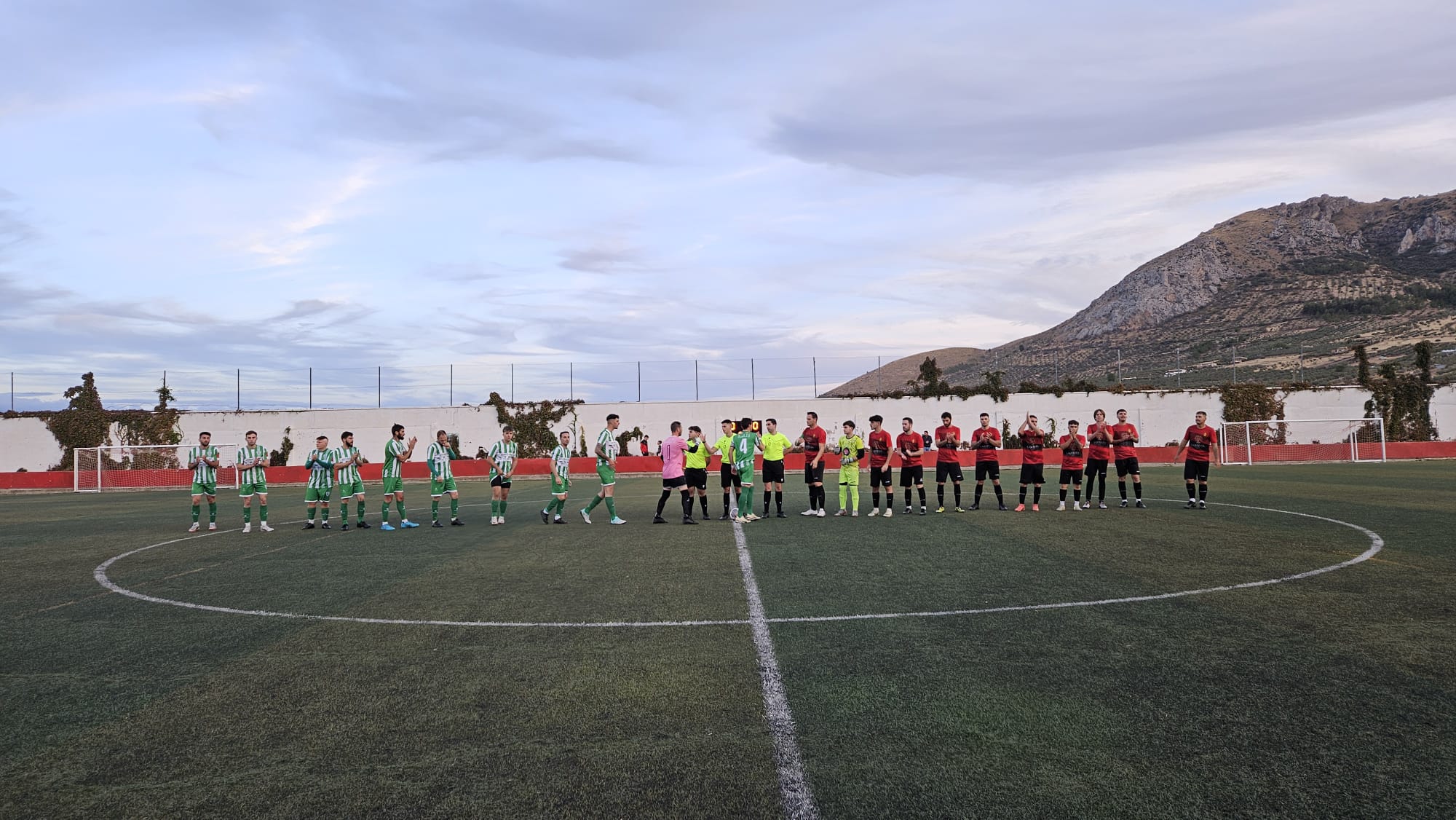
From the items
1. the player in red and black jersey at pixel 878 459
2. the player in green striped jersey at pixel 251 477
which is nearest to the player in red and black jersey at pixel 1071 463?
the player in red and black jersey at pixel 878 459

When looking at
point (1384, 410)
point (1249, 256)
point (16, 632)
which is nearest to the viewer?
point (16, 632)

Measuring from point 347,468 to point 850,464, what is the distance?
942 cm

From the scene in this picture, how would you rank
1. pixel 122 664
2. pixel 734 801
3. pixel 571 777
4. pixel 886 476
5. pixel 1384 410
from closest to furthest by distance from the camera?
pixel 734 801, pixel 571 777, pixel 122 664, pixel 886 476, pixel 1384 410

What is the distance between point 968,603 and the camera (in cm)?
761

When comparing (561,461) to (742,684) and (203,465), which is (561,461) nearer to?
(203,465)

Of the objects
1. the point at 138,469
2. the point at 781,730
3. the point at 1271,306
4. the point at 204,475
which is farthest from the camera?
the point at 1271,306

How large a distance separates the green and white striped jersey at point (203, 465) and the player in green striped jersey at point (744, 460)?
915 centimetres

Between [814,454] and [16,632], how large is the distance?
38.9ft

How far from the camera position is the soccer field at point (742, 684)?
150 inches

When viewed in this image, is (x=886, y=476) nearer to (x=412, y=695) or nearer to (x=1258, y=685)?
(x=1258, y=685)

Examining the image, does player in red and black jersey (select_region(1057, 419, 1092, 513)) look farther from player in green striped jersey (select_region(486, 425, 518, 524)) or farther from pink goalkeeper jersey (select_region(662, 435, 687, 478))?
player in green striped jersey (select_region(486, 425, 518, 524))

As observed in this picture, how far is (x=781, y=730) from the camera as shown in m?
4.50

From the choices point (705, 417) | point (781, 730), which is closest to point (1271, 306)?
point (705, 417)

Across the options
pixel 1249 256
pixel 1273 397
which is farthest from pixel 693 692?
pixel 1249 256
